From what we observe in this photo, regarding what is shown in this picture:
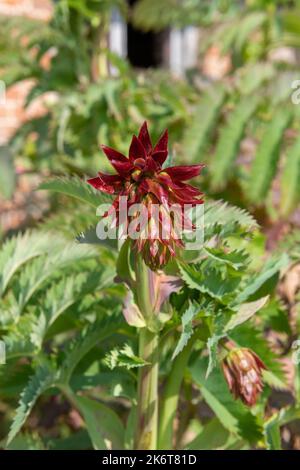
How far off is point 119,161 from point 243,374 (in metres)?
0.33

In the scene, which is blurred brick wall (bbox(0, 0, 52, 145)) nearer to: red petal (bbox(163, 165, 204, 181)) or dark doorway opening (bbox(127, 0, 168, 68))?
dark doorway opening (bbox(127, 0, 168, 68))

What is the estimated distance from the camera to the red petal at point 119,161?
33.5 inches

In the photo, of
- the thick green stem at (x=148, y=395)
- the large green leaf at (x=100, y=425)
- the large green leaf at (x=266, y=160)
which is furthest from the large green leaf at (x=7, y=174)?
the thick green stem at (x=148, y=395)

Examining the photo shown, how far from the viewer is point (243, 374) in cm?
99

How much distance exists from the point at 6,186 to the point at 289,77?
80cm

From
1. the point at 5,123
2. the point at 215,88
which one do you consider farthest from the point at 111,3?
the point at 5,123

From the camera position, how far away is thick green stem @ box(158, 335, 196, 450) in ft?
3.62

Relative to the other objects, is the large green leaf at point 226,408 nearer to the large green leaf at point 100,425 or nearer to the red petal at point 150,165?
the large green leaf at point 100,425

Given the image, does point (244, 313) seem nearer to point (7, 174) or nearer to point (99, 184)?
point (99, 184)

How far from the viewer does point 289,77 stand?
6.46ft

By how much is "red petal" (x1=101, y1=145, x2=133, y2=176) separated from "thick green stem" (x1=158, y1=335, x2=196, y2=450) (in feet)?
1.11

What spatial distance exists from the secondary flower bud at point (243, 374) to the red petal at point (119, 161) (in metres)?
0.30

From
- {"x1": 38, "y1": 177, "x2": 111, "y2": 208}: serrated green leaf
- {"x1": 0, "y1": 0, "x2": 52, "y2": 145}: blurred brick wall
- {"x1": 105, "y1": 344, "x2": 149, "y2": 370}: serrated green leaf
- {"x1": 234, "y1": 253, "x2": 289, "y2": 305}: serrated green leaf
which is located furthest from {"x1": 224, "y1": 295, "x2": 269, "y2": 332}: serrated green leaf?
{"x1": 0, "y1": 0, "x2": 52, "y2": 145}: blurred brick wall

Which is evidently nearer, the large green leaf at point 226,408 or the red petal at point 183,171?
the red petal at point 183,171
